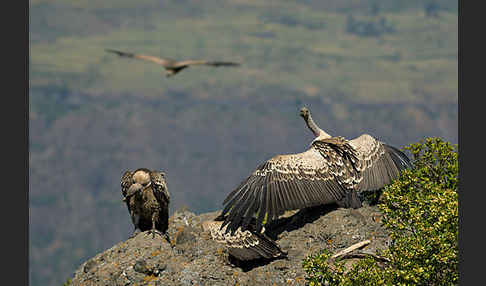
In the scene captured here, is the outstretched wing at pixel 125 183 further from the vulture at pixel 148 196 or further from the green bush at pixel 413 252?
the green bush at pixel 413 252

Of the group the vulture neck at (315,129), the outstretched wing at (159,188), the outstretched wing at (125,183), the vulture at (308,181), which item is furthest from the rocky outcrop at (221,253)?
the vulture neck at (315,129)

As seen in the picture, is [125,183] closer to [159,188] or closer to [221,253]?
[159,188]

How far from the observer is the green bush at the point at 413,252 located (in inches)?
820

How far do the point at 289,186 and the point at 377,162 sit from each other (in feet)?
16.5

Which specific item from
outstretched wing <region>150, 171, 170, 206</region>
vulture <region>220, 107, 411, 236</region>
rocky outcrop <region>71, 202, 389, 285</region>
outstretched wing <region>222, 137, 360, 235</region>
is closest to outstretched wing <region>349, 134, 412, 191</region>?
vulture <region>220, 107, 411, 236</region>

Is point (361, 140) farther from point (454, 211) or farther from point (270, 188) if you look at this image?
point (454, 211)

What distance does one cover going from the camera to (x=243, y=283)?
22.9m

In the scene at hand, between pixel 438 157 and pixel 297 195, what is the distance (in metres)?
5.63

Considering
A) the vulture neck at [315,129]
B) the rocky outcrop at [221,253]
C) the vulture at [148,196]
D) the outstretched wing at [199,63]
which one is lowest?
the rocky outcrop at [221,253]

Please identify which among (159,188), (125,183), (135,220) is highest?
(125,183)

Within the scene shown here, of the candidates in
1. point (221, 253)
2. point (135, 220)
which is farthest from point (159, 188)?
point (221, 253)

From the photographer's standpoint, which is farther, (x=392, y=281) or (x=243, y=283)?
(x=243, y=283)

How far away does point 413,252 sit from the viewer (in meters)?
21.0

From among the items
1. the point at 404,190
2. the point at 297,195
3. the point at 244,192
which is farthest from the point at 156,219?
the point at 404,190
